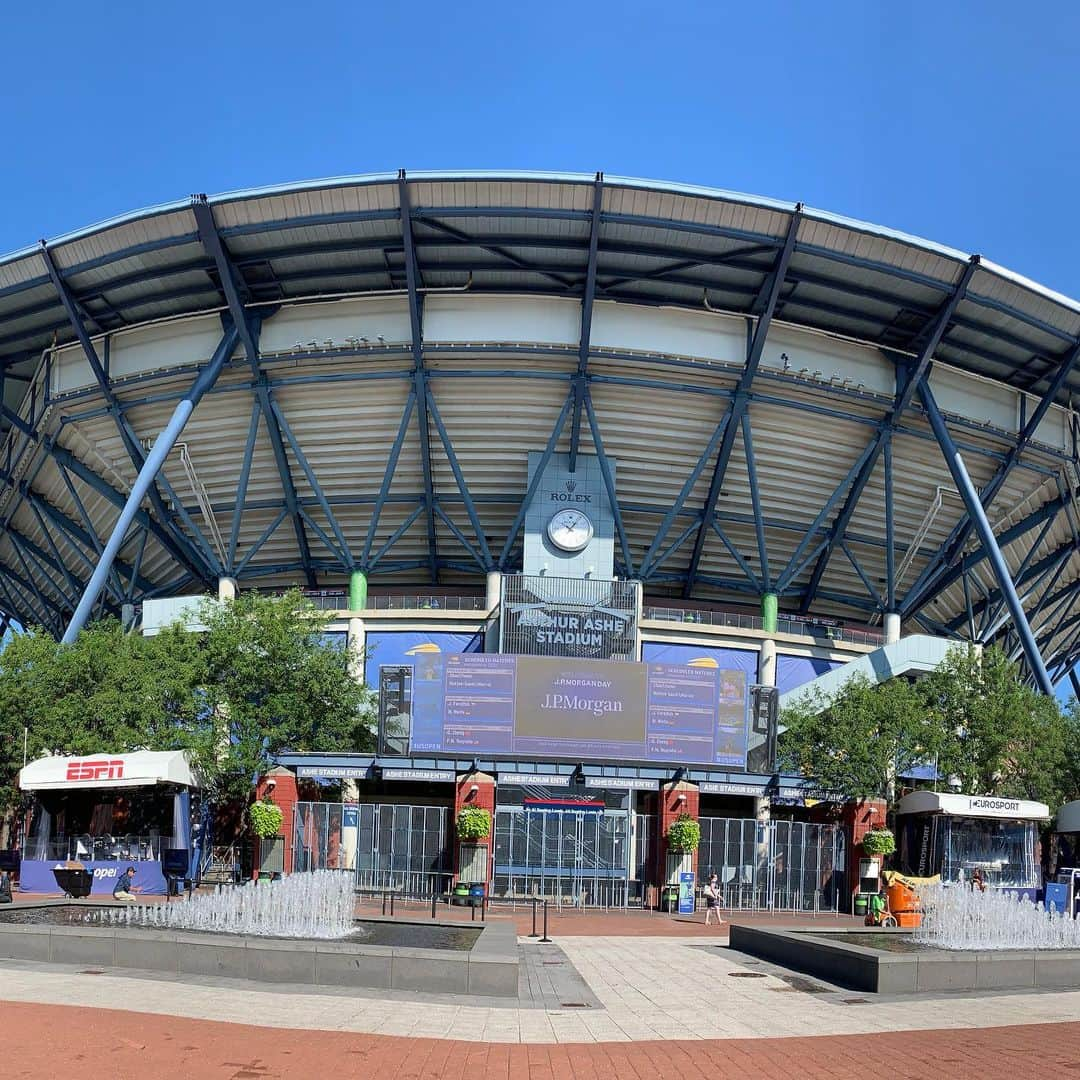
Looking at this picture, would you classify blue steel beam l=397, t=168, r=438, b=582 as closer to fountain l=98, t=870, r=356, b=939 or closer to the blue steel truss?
the blue steel truss

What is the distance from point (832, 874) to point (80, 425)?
1365 inches

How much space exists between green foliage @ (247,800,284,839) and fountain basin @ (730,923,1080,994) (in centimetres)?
1905

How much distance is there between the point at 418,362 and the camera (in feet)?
160

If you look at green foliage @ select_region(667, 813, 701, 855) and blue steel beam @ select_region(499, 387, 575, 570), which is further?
blue steel beam @ select_region(499, 387, 575, 570)

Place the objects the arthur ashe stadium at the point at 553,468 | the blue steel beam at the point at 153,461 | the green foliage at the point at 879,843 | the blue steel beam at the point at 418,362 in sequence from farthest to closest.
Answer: the blue steel beam at the point at 153,461, the blue steel beam at the point at 418,362, the arthur ashe stadium at the point at 553,468, the green foliage at the point at 879,843

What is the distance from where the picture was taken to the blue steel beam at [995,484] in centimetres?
4912

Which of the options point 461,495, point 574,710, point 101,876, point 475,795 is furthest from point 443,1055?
point 461,495

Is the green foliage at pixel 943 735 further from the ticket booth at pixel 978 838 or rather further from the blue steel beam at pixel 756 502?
Result: the blue steel beam at pixel 756 502

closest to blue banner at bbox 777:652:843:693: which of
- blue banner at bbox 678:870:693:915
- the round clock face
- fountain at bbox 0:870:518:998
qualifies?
the round clock face

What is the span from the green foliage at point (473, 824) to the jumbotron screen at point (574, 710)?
5.98 m

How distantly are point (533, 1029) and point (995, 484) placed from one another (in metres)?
43.7

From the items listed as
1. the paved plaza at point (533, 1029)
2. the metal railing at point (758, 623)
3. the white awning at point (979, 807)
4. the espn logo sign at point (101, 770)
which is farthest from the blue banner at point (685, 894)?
the metal railing at point (758, 623)

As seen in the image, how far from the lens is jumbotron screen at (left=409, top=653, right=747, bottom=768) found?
41969mm

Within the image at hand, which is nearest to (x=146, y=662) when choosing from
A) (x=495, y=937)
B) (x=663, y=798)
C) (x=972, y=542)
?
(x=663, y=798)
